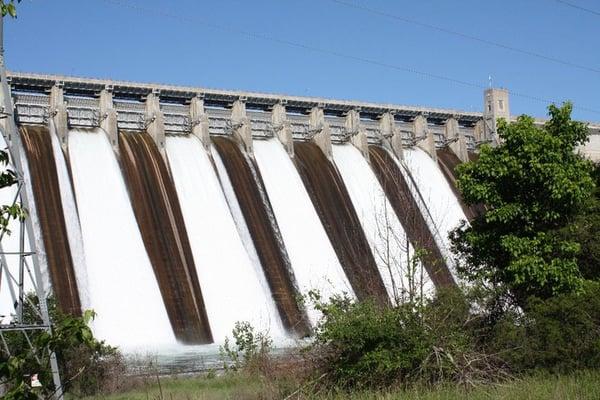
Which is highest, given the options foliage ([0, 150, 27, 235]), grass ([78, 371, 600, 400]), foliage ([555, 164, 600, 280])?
foliage ([0, 150, 27, 235])

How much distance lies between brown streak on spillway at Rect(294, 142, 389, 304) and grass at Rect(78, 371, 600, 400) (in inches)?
570

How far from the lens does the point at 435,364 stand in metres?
15.3

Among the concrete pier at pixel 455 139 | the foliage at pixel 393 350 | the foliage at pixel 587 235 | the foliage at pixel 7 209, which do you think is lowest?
the foliage at pixel 393 350

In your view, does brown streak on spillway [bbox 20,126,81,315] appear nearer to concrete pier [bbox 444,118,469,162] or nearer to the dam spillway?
the dam spillway

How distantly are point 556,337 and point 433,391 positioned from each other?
13.5 ft

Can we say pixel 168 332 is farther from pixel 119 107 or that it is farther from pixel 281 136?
pixel 281 136

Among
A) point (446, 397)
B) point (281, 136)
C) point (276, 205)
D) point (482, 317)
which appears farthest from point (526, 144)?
point (281, 136)

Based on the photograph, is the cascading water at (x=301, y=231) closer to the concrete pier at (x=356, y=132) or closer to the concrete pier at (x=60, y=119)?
the concrete pier at (x=356, y=132)

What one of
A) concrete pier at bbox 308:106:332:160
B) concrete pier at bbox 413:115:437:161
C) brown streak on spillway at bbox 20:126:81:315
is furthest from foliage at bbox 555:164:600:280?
concrete pier at bbox 413:115:437:161

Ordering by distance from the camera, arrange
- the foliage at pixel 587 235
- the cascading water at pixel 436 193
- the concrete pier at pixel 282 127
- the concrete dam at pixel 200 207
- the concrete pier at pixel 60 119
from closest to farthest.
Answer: the foliage at pixel 587 235
the concrete dam at pixel 200 207
the concrete pier at pixel 60 119
the concrete pier at pixel 282 127
the cascading water at pixel 436 193

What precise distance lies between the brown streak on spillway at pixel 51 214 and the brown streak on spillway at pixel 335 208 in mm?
10702

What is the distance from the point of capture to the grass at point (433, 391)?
1280 centimetres

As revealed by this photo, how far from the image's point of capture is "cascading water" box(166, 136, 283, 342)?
1121 inches

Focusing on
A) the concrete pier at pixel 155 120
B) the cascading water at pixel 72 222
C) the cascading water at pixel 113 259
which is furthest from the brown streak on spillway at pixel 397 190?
the cascading water at pixel 72 222
